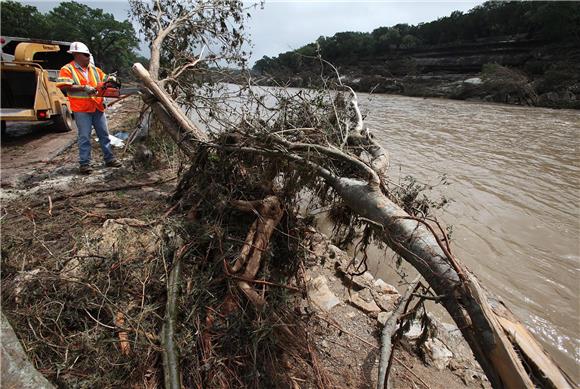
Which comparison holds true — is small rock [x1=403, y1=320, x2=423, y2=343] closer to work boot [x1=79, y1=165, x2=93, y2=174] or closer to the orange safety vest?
work boot [x1=79, y1=165, x2=93, y2=174]

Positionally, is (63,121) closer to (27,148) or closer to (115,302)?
(27,148)

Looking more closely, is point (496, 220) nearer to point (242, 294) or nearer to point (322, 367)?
point (322, 367)

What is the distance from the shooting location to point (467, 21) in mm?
39938

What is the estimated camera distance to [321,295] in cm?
308

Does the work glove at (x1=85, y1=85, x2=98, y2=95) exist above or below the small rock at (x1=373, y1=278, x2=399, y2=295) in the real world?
above

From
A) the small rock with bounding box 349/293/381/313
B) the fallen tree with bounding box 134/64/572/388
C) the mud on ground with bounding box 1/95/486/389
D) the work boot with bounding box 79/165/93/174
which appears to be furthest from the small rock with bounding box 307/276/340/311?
the work boot with bounding box 79/165/93/174

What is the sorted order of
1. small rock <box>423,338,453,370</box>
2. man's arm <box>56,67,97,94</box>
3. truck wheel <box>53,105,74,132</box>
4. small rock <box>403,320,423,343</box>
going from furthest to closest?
truck wheel <box>53,105,74,132</box> < man's arm <box>56,67,97,94</box> < small rock <box>403,320,423,343</box> < small rock <box>423,338,453,370</box>

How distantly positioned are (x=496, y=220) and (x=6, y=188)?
24.8 ft

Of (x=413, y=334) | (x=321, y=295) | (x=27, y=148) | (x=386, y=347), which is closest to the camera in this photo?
(x=386, y=347)

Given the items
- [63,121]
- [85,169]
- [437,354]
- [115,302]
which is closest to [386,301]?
[437,354]

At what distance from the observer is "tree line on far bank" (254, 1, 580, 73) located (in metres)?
28.3

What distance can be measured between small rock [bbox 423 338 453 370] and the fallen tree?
1.15 meters

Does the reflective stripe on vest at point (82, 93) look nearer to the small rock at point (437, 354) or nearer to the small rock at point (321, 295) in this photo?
the small rock at point (321, 295)

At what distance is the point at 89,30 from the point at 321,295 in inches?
2004
